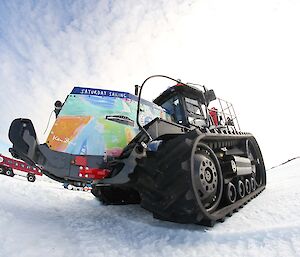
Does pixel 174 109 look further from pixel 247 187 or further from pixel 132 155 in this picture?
pixel 132 155

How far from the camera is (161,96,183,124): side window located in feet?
18.4

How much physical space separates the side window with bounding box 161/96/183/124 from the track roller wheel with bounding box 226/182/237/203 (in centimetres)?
174

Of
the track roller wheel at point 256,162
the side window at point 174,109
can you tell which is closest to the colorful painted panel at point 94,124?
the side window at point 174,109

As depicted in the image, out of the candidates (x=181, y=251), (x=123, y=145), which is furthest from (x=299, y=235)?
(x=123, y=145)

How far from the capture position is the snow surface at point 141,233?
272 cm

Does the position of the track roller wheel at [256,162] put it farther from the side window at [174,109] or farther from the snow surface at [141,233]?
the side window at [174,109]

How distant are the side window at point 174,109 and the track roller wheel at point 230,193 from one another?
1741 millimetres

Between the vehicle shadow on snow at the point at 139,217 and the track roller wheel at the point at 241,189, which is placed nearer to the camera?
the vehicle shadow on snow at the point at 139,217

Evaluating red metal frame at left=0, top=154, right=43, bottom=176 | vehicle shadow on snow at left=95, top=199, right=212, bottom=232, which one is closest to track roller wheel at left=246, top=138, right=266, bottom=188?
vehicle shadow on snow at left=95, top=199, right=212, bottom=232

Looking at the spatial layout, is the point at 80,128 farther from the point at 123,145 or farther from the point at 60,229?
the point at 60,229

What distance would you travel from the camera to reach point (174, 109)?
5.76 meters

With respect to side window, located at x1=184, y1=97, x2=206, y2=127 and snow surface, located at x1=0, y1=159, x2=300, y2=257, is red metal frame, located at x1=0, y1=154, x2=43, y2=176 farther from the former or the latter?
side window, located at x1=184, y1=97, x2=206, y2=127

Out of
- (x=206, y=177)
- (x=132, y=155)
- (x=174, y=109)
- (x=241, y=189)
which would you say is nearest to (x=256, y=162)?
(x=241, y=189)

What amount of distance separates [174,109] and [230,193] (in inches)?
90.1
